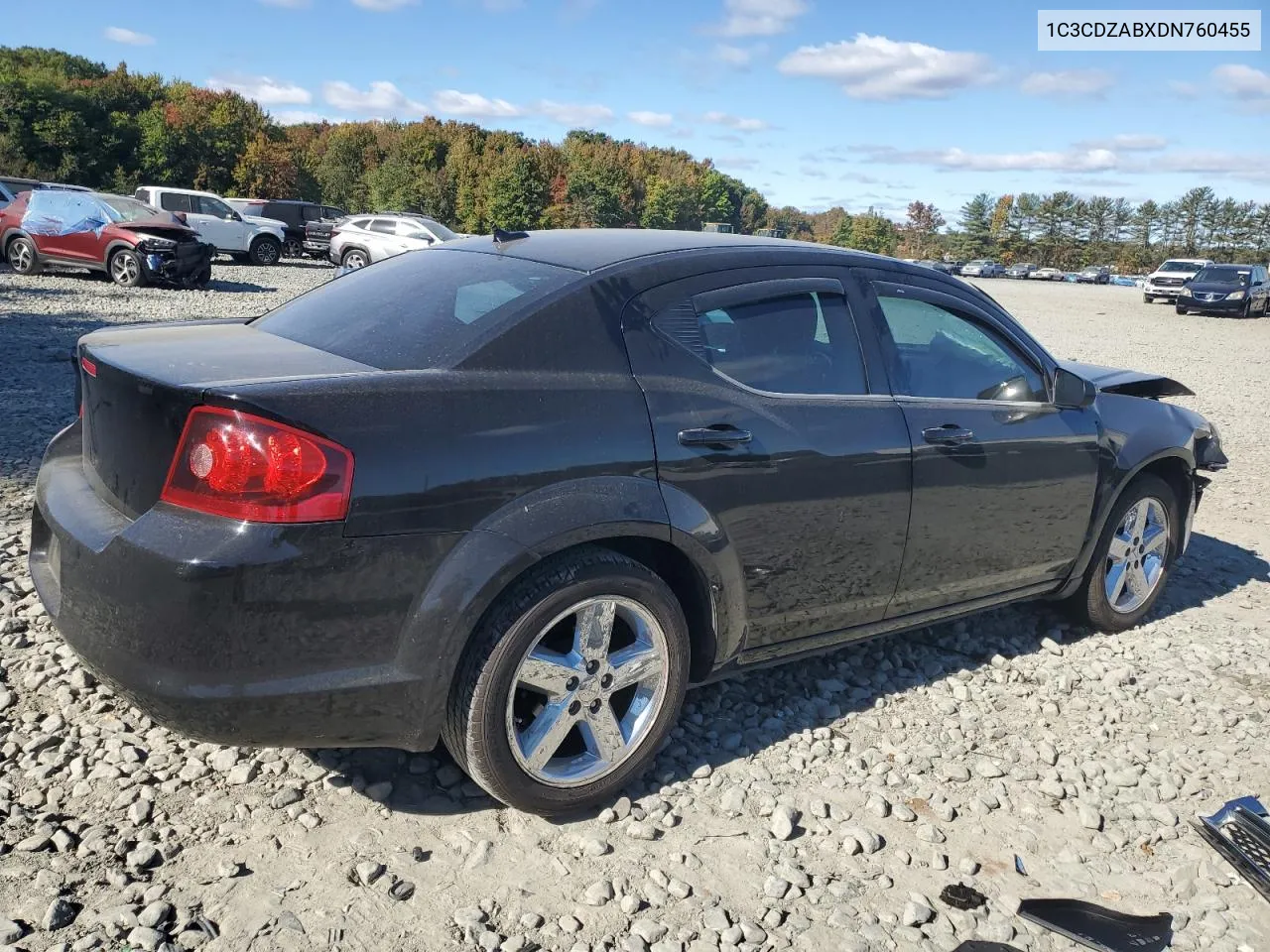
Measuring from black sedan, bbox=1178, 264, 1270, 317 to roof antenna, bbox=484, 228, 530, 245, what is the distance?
31166 millimetres

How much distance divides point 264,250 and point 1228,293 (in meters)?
27.0

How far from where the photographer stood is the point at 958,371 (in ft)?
12.9

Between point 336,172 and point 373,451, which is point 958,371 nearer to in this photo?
point 373,451

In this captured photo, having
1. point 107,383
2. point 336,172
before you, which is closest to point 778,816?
point 107,383

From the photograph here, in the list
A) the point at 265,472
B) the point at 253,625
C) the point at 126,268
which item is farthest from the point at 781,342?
the point at 126,268

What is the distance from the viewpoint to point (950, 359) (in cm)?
393

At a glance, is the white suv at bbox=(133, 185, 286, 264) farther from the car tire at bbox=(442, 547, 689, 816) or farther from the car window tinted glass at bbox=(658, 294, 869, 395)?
the car tire at bbox=(442, 547, 689, 816)

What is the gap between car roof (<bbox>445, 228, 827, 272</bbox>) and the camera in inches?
129

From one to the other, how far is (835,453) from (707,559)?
630mm

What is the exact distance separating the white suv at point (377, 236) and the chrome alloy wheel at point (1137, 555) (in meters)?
22.3

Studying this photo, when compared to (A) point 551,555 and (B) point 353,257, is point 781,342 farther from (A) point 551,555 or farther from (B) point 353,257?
(B) point 353,257

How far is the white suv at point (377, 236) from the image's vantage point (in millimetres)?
25250

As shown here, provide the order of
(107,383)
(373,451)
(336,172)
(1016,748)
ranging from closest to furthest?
(373,451), (107,383), (1016,748), (336,172)

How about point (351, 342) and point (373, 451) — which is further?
point (351, 342)
